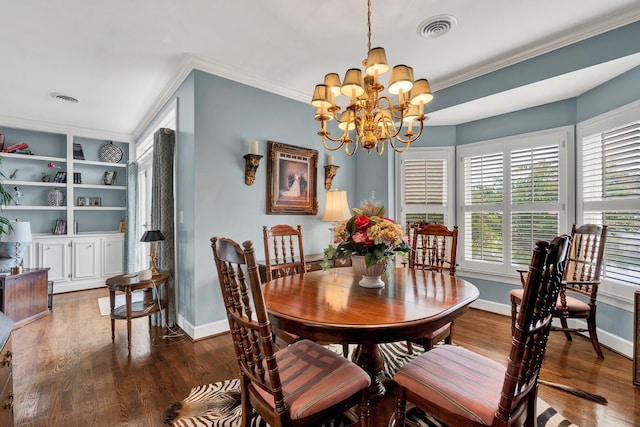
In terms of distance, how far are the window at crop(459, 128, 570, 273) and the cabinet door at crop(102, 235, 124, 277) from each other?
5.73 metres

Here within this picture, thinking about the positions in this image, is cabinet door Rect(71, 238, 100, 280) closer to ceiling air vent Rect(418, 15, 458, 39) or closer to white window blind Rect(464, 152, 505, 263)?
ceiling air vent Rect(418, 15, 458, 39)

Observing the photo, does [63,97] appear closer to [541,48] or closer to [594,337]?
[541,48]

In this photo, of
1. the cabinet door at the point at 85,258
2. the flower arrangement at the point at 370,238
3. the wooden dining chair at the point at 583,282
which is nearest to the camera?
the flower arrangement at the point at 370,238

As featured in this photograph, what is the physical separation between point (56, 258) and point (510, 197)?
6785 millimetres

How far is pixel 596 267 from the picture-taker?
2.53m

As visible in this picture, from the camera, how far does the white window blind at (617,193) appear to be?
2.48 meters

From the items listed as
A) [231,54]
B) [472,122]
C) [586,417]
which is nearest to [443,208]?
[472,122]

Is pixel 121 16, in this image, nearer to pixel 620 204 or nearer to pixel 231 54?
pixel 231 54

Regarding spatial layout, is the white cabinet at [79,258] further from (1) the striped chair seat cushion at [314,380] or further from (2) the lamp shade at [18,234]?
(1) the striped chair seat cushion at [314,380]

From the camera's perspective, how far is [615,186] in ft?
8.68

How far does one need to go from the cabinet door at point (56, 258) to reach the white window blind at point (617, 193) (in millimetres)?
7207

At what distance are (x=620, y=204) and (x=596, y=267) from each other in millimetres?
619

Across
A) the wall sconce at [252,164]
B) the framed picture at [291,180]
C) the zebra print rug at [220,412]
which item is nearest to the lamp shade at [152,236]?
the wall sconce at [252,164]

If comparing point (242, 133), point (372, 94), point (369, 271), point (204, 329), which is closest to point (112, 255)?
point (204, 329)
